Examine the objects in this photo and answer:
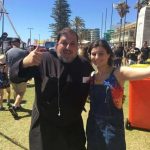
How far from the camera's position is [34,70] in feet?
10.7

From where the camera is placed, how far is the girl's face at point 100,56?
11.2ft

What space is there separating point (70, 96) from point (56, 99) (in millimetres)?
123

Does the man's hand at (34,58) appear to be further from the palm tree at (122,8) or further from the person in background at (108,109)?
the palm tree at (122,8)

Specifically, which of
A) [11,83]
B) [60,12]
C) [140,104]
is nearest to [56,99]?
[140,104]

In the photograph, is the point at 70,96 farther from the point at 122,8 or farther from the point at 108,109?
the point at 122,8

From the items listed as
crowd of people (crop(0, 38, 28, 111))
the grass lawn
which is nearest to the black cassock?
the grass lawn

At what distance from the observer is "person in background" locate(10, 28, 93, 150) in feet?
10.4

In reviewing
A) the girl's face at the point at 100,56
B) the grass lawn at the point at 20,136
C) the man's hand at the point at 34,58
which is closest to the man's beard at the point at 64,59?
the man's hand at the point at 34,58

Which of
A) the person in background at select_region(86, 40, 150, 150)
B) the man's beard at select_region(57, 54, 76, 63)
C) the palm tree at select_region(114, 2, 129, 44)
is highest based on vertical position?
the palm tree at select_region(114, 2, 129, 44)

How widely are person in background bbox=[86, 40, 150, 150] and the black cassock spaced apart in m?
0.11

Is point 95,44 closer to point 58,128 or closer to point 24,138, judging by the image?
point 58,128

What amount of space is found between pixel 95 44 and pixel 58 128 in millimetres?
843

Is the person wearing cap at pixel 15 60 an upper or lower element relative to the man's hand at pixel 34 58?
lower

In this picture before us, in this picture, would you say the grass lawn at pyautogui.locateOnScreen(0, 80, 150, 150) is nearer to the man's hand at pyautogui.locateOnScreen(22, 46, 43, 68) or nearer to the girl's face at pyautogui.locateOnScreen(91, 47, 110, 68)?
the girl's face at pyautogui.locateOnScreen(91, 47, 110, 68)
